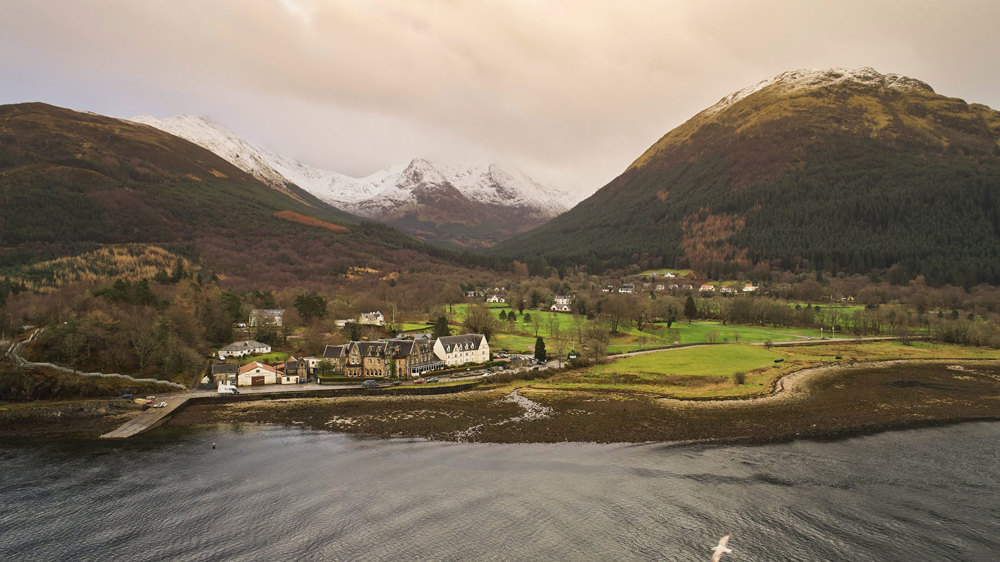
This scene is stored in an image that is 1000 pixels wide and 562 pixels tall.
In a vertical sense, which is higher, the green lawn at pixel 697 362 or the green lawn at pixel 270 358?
the green lawn at pixel 270 358

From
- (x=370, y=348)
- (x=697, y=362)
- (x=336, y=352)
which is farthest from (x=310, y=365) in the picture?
(x=697, y=362)

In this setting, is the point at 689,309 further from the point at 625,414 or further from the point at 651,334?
the point at 625,414

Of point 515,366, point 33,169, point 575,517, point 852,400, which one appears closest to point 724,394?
point 852,400

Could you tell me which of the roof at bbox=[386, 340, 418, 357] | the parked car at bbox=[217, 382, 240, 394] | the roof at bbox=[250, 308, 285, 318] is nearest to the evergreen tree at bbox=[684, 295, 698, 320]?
the roof at bbox=[386, 340, 418, 357]

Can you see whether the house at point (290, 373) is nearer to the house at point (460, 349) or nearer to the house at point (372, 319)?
the house at point (460, 349)

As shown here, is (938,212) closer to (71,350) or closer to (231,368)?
(231,368)

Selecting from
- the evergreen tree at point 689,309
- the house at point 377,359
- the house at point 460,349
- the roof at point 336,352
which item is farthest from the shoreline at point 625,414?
the evergreen tree at point 689,309
